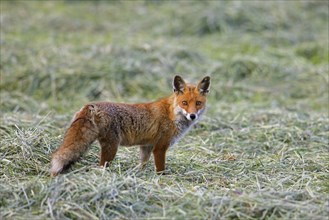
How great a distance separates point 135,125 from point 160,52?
690 cm

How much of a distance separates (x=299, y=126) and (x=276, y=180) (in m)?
3.18

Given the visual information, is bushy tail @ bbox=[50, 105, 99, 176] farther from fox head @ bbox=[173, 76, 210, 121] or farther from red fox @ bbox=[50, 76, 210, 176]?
fox head @ bbox=[173, 76, 210, 121]

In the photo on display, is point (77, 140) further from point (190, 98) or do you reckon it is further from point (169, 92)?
point (169, 92)

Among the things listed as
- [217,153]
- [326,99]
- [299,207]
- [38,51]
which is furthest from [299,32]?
[299,207]

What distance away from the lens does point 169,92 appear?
13.5 meters

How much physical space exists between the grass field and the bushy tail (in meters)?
0.25

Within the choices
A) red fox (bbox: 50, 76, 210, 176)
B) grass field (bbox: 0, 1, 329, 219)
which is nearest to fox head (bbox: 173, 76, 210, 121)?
red fox (bbox: 50, 76, 210, 176)

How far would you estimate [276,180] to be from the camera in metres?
7.66

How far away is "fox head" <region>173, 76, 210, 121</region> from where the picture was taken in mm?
8125

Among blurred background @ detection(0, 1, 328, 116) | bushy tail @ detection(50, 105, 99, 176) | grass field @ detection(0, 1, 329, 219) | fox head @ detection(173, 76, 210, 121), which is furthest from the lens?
blurred background @ detection(0, 1, 328, 116)

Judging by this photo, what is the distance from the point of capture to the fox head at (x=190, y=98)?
8125 millimetres

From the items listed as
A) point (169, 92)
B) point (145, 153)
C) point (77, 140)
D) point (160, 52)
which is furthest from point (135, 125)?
point (160, 52)

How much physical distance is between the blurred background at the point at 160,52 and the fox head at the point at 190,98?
12.1ft

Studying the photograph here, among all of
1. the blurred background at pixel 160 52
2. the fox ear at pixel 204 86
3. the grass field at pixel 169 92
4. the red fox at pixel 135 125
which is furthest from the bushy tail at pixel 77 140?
the blurred background at pixel 160 52
